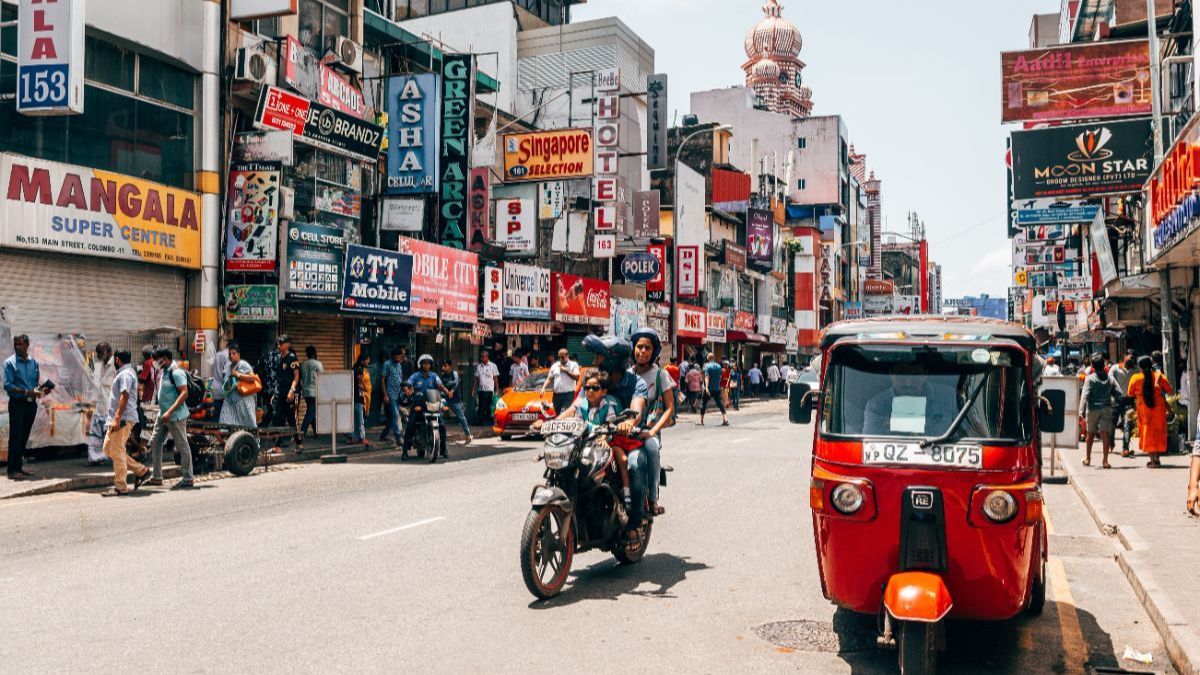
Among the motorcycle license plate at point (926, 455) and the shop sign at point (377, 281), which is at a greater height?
the shop sign at point (377, 281)

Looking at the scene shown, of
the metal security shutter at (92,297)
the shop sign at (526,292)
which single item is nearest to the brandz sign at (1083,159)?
the shop sign at (526,292)

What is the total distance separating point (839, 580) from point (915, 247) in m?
165

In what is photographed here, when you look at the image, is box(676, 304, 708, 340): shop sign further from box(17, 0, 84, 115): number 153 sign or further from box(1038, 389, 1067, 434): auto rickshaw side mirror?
box(1038, 389, 1067, 434): auto rickshaw side mirror

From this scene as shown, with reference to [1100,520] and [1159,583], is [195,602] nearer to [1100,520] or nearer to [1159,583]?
[1159,583]

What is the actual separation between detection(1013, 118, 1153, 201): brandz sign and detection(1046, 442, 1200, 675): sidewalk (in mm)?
5768

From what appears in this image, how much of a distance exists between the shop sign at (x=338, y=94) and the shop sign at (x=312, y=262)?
278cm

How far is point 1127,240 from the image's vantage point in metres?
24.6

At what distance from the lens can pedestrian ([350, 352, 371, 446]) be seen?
20.8 meters

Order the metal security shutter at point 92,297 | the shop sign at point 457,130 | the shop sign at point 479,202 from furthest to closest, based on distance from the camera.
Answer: the shop sign at point 479,202 → the shop sign at point 457,130 → the metal security shutter at point 92,297

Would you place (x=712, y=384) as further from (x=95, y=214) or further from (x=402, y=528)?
(x=402, y=528)

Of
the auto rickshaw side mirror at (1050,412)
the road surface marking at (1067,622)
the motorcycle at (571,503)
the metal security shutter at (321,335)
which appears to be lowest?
the road surface marking at (1067,622)

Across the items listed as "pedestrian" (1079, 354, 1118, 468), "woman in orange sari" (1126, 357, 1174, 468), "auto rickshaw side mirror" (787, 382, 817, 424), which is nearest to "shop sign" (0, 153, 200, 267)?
"auto rickshaw side mirror" (787, 382, 817, 424)

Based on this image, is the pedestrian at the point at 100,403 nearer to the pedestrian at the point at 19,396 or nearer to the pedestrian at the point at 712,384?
the pedestrian at the point at 19,396

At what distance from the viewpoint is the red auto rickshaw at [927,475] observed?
5789mm
